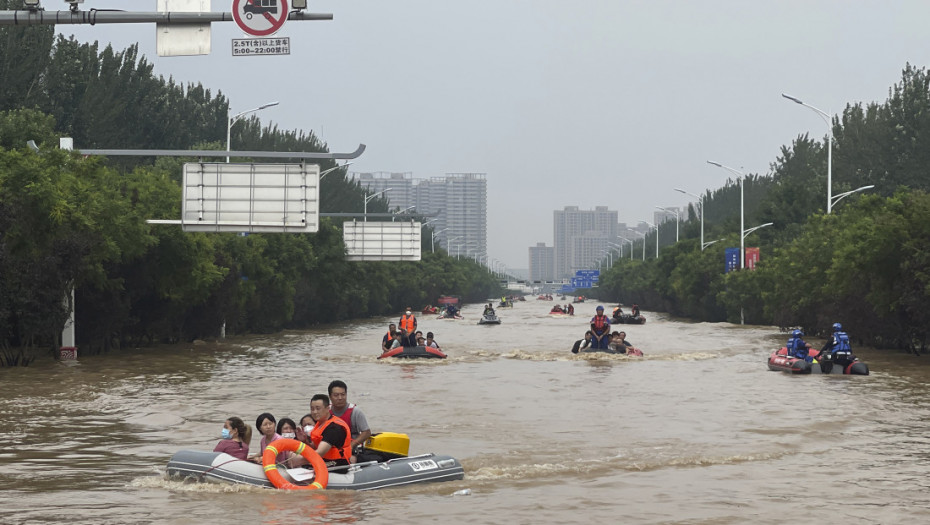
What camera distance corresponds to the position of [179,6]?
15.0 metres

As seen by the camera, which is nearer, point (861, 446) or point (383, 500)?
point (383, 500)

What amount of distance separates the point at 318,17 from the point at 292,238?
48.4m

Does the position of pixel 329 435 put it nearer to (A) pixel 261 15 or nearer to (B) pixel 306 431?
(B) pixel 306 431

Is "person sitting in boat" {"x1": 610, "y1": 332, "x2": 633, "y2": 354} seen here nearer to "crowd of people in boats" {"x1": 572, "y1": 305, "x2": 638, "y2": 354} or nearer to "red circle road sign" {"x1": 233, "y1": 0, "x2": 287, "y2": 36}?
"crowd of people in boats" {"x1": 572, "y1": 305, "x2": 638, "y2": 354}

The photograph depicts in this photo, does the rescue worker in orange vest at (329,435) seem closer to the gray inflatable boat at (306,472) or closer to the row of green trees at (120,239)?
the gray inflatable boat at (306,472)

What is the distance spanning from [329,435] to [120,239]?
80.1 feet

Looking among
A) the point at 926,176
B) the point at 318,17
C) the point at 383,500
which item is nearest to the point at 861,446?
the point at 383,500

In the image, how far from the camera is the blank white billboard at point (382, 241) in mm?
64625

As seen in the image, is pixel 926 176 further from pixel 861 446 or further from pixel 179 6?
pixel 179 6

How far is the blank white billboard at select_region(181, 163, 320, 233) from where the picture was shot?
37.3 metres

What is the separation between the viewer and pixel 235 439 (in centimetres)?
1584

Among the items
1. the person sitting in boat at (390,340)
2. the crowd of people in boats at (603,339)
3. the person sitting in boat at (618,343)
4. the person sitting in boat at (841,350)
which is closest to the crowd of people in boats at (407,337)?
the person sitting in boat at (390,340)

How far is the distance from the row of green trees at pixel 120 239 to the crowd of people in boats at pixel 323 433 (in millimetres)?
19709

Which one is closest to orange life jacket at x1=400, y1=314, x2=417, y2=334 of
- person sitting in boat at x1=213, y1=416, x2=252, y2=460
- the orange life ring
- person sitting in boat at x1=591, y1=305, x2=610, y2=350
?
person sitting in boat at x1=591, y1=305, x2=610, y2=350
